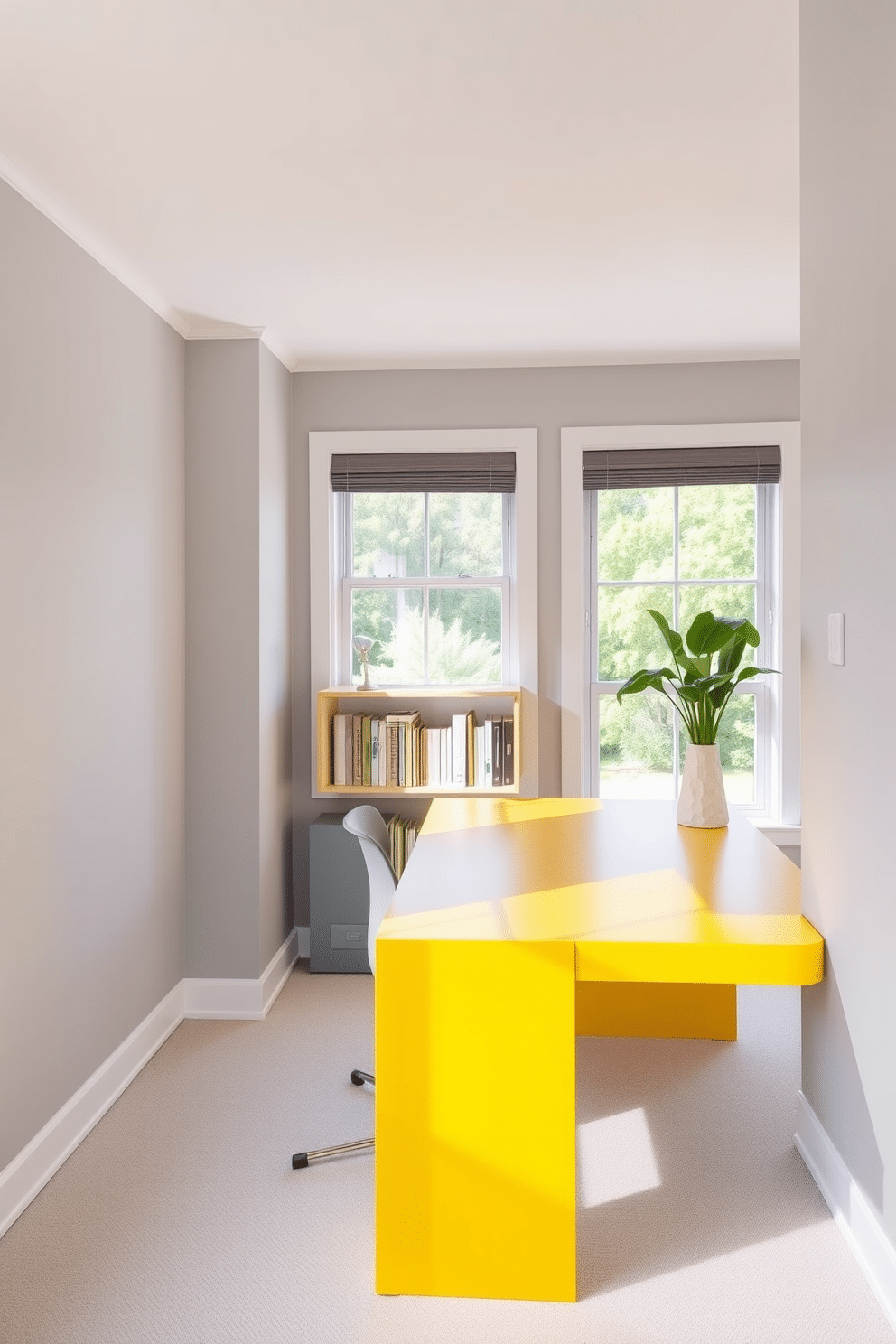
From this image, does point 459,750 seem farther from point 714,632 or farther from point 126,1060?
point 126,1060

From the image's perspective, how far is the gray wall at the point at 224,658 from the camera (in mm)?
3648

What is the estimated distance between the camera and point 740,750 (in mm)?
4293

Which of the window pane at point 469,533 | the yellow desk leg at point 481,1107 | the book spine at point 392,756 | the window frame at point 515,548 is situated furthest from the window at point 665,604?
the yellow desk leg at point 481,1107

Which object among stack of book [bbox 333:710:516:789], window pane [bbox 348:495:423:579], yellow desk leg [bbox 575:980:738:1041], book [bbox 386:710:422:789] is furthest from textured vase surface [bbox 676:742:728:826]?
window pane [bbox 348:495:423:579]

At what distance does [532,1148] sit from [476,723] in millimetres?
2353

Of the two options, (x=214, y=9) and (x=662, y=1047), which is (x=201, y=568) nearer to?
(x=214, y=9)

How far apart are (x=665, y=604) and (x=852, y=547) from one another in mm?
2332

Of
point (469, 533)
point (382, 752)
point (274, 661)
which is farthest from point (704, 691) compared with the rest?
point (274, 661)

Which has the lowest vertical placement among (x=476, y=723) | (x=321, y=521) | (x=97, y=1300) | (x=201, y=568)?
(x=97, y=1300)

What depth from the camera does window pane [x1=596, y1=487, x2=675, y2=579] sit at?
4266mm

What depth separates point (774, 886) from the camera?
2.40 m

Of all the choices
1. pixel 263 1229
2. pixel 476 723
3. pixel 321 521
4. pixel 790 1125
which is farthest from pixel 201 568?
pixel 790 1125

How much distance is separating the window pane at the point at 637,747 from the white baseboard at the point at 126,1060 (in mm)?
1571

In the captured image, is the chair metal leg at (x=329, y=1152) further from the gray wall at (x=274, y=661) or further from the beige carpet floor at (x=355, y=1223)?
the gray wall at (x=274, y=661)
